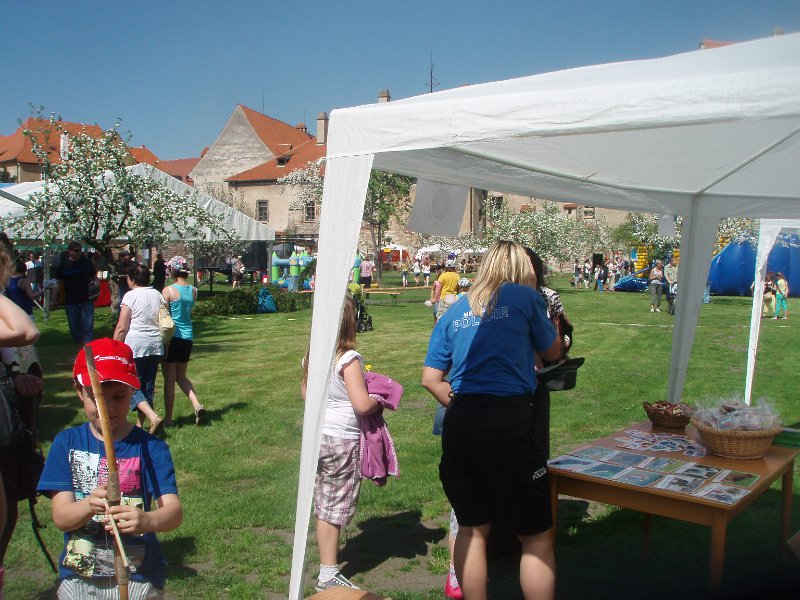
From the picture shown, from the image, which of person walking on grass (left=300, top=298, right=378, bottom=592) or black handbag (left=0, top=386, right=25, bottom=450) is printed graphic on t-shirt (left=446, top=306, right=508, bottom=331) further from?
black handbag (left=0, top=386, right=25, bottom=450)

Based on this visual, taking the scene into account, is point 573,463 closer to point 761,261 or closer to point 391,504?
point 391,504

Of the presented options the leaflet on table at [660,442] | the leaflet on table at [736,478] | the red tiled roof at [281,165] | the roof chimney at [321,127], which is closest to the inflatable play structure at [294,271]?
the leaflet on table at [660,442]

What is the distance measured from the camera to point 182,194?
18.3 metres

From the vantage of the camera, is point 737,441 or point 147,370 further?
point 147,370

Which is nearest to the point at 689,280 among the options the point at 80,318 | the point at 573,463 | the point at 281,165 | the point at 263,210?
the point at 573,463

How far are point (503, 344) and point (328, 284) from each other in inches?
31.2

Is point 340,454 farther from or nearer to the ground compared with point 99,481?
nearer to the ground

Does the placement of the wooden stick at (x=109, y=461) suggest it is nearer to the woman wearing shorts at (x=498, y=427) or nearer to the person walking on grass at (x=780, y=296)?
the woman wearing shorts at (x=498, y=427)

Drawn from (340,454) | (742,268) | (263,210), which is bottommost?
(340,454)

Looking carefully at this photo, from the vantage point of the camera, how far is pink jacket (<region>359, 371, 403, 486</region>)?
406 centimetres

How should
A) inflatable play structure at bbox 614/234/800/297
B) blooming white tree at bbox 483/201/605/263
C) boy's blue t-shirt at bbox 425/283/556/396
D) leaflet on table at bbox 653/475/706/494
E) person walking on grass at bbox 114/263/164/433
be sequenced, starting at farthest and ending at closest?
blooming white tree at bbox 483/201/605/263
inflatable play structure at bbox 614/234/800/297
person walking on grass at bbox 114/263/164/433
leaflet on table at bbox 653/475/706/494
boy's blue t-shirt at bbox 425/283/556/396

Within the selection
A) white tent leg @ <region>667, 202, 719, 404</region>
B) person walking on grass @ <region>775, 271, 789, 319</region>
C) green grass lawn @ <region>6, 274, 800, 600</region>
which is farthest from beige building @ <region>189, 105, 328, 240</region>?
white tent leg @ <region>667, 202, 719, 404</region>

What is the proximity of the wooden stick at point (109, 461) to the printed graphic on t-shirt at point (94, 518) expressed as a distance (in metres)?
0.38

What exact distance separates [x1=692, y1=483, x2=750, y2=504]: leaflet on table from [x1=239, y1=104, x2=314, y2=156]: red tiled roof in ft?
217
